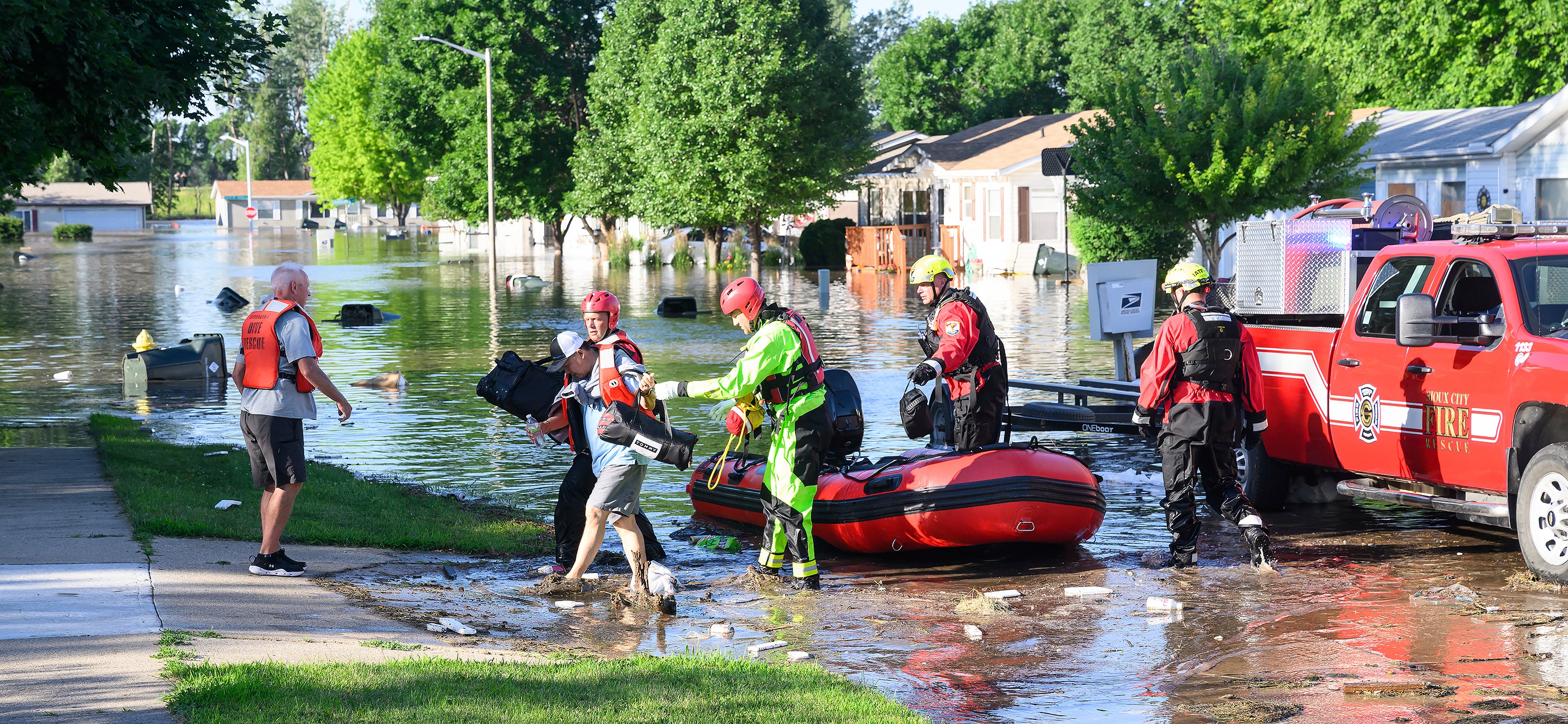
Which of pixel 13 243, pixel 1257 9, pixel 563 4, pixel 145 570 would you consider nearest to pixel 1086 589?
pixel 145 570

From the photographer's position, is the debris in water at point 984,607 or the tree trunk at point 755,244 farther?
the tree trunk at point 755,244

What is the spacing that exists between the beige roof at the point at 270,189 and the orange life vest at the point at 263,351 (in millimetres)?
137266

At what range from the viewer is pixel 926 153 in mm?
50188

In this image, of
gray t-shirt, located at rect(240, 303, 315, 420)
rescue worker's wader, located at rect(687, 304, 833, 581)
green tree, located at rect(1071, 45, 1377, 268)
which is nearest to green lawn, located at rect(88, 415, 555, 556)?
gray t-shirt, located at rect(240, 303, 315, 420)

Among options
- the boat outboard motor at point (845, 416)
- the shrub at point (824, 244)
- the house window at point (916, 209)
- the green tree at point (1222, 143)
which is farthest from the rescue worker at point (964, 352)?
the house window at point (916, 209)

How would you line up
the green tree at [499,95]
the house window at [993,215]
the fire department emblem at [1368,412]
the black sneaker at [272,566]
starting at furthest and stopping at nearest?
the green tree at [499,95]
the house window at [993,215]
the fire department emblem at [1368,412]
the black sneaker at [272,566]

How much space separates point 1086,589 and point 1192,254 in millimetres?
29771

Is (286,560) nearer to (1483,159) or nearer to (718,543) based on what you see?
(718,543)

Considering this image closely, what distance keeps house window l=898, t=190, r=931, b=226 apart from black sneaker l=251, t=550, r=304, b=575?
4291 centimetres

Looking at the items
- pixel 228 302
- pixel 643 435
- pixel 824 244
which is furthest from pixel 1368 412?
pixel 824 244

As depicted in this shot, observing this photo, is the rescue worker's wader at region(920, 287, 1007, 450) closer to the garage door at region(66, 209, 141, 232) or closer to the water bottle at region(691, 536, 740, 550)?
the water bottle at region(691, 536, 740, 550)

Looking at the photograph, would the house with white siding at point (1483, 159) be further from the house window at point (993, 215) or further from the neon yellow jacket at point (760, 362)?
the neon yellow jacket at point (760, 362)

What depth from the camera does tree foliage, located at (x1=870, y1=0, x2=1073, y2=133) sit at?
6469 cm

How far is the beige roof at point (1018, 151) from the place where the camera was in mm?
44812
